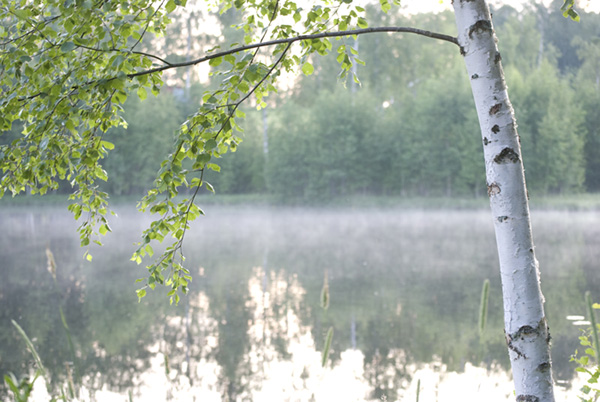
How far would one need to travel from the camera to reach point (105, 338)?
9281 mm

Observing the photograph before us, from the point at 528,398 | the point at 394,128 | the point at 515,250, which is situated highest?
the point at 394,128

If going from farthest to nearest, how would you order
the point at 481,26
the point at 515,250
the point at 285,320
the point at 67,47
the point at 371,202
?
the point at 371,202
the point at 285,320
the point at 481,26
the point at 515,250
the point at 67,47

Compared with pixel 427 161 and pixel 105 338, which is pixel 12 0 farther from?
pixel 427 161

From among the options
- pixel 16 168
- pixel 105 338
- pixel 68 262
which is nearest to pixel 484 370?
pixel 105 338

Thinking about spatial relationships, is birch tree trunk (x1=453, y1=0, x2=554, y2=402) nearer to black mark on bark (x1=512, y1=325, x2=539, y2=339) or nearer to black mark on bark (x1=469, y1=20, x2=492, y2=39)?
black mark on bark (x1=512, y1=325, x2=539, y2=339)

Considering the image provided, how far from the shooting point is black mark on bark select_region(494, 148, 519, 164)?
2.89 meters

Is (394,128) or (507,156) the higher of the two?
(394,128)

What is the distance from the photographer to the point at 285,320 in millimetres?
10039

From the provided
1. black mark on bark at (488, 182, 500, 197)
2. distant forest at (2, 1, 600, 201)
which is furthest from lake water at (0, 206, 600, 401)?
distant forest at (2, 1, 600, 201)

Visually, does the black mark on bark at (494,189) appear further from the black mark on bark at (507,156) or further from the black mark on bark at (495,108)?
the black mark on bark at (495,108)

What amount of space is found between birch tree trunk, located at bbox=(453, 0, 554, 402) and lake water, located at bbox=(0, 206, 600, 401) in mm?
1912

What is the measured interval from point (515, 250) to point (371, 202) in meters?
34.7

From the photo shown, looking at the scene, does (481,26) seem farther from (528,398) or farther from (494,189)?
(528,398)

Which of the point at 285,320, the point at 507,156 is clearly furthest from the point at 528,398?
the point at 285,320
